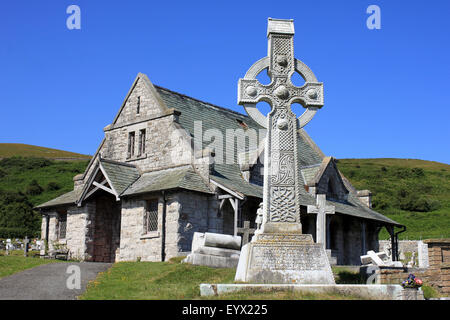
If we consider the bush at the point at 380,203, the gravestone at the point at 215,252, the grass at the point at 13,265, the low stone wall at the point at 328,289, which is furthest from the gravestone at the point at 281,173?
the bush at the point at 380,203

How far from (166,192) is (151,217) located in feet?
5.17

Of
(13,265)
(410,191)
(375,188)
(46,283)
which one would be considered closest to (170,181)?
(13,265)

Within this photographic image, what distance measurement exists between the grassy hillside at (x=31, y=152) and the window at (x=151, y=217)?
68.4m

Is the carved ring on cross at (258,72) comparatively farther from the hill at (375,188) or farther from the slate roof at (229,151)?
the hill at (375,188)

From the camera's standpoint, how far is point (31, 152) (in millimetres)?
94188

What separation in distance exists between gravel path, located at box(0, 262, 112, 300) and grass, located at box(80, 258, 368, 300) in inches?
→ 13.8

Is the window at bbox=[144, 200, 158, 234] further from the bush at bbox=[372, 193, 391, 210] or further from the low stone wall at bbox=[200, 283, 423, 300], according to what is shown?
the bush at bbox=[372, 193, 391, 210]

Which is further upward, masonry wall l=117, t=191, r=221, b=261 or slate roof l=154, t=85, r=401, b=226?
slate roof l=154, t=85, r=401, b=226

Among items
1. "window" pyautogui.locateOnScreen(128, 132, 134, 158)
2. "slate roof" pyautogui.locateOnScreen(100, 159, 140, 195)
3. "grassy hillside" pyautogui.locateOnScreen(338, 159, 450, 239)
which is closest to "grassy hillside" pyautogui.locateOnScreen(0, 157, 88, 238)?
A: "window" pyautogui.locateOnScreen(128, 132, 134, 158)

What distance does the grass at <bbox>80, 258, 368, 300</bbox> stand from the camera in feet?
28.8

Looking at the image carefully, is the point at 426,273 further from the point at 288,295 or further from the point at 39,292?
the point at 39,292

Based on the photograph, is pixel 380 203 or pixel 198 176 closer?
pixel 198 176

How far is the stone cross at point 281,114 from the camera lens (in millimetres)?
10711

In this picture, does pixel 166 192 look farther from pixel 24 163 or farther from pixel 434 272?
pixel 24 163
